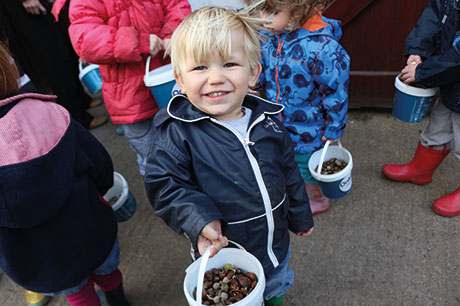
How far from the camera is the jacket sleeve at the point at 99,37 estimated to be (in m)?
2.20

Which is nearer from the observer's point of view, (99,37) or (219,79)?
(219,79)

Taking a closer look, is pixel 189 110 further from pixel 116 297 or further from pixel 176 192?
pixel 116 297

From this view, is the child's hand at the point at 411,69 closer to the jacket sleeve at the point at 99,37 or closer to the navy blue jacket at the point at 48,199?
the jacket sleeve at the point at 99,37

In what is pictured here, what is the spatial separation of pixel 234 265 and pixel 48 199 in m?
0.81

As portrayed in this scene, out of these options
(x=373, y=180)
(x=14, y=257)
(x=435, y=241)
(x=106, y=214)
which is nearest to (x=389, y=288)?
(x=435, y=241)

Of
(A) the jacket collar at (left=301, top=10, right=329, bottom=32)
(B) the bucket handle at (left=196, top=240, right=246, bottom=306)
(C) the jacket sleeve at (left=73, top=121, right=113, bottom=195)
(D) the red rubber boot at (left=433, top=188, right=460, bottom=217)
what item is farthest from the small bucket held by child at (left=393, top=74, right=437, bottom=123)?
(C) the jacket sleeve at (left=73, top=121, right=113, bottom=195)

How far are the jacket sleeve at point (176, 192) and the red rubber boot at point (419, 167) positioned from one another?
203cm

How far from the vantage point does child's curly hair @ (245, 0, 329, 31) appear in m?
1.92

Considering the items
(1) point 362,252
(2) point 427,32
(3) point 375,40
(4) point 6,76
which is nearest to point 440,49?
(2) point 427,32

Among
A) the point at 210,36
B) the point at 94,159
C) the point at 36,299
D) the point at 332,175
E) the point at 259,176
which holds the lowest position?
the point at 36,299

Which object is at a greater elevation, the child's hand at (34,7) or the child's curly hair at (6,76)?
→ the child's curly hair at (6,76)

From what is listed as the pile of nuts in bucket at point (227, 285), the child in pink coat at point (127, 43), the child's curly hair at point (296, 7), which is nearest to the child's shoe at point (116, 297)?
the pile of nuts in bucket at point (227, 285)

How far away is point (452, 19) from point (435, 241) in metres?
1.43

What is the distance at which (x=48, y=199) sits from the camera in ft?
4.79
